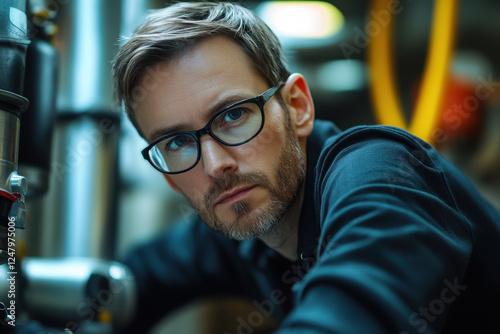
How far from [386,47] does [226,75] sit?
985mm

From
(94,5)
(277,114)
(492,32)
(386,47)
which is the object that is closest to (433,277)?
(277,114)

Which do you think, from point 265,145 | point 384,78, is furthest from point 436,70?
point 265,145

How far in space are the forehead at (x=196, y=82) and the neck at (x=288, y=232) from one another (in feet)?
0.67

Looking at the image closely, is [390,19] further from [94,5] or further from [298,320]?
[298,320]

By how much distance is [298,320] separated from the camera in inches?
18.3

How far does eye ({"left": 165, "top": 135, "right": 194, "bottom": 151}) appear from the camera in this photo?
812mm

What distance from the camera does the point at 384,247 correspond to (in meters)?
0.51

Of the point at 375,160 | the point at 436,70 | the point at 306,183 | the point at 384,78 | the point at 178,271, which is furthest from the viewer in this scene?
the point at 384,78

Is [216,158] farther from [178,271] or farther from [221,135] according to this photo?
[178,271]

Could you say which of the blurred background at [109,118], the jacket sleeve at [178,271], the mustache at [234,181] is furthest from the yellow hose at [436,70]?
the mustache at [234,181]

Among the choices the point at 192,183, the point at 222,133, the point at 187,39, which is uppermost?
the point at 187,39

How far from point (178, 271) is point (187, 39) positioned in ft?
3.00

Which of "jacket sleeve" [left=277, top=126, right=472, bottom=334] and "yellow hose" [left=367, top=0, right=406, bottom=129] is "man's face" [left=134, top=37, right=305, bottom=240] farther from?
"yellow hose" [left=367, top=0, right=406, bottom=129]

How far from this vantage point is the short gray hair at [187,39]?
2.64 ft
